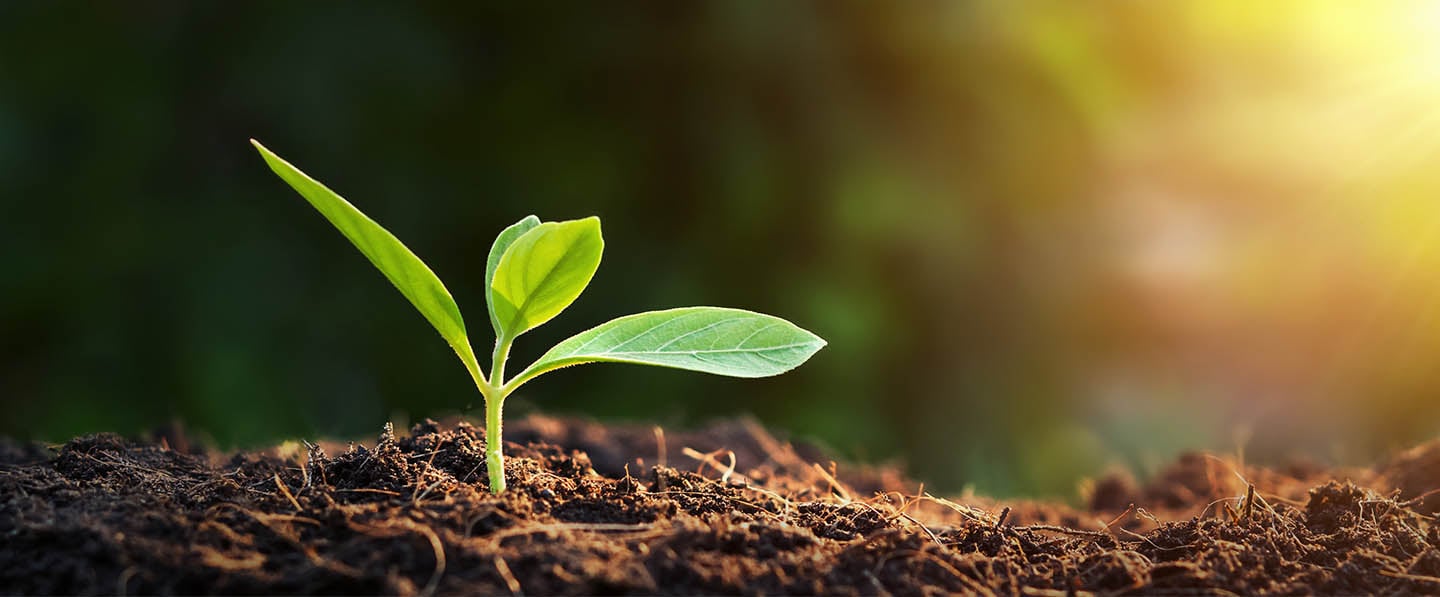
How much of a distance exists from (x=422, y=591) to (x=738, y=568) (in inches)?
11.4

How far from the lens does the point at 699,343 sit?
1.09 m

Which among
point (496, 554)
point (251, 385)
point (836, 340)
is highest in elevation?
point (836, 340)

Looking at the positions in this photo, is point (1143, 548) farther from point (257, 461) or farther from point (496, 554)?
point (257, 461)

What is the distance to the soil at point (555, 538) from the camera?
88 cm

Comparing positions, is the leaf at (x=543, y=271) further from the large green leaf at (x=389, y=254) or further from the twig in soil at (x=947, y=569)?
the twig in soil at (x=947, y=569)

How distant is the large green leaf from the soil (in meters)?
0.18

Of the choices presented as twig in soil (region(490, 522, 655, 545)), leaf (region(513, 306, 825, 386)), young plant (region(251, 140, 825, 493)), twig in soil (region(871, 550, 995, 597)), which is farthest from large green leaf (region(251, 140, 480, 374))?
twig in soil (region(871, 550, 995, 597))

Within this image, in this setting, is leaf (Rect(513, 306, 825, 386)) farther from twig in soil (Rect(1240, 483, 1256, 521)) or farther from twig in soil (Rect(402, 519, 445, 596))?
twig in soil (Rect(1240, 483, 1256, 521))

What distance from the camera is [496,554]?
35.1 inches

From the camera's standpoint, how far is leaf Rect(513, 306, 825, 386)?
1.06 metres

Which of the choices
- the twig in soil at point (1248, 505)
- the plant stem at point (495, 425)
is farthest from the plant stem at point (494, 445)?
the twig in soil at point (1248, 505)

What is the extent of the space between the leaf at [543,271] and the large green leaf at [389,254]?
54mm

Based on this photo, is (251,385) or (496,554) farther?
(251,385)

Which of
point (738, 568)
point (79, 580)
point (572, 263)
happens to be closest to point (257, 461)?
point (79, 580)
